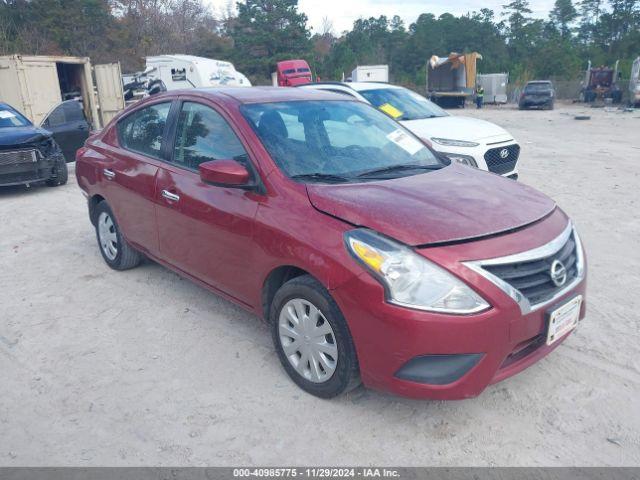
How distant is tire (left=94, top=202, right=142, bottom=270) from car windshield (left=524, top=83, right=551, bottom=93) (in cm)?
2891

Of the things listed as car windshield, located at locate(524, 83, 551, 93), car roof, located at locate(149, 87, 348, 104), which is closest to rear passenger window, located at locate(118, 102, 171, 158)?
car roof, located at locate(149, 87, 348, 104)

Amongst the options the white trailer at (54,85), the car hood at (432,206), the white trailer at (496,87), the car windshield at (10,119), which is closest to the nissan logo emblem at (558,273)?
the car hood at (432,206)

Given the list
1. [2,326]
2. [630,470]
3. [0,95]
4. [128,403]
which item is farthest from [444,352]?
[0,95]

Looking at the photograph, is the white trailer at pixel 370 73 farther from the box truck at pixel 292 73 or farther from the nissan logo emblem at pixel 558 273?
the nissan logo emblem at pixel 558 273

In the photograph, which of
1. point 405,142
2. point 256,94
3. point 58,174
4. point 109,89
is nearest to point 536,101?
point 109,89

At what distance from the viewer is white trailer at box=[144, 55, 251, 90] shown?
2141 centimetres

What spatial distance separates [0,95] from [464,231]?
16385 millimetres

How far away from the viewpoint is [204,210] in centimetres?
358

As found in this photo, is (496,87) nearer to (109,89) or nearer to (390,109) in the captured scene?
(109,89)

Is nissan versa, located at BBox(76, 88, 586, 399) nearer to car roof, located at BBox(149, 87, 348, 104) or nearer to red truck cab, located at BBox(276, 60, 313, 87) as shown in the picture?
car roof, located at BBox(149, 87, 348, 104)

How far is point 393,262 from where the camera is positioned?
2.57 metres

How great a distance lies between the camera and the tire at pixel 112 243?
493 centimetres

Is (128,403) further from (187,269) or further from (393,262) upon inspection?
(393,262)

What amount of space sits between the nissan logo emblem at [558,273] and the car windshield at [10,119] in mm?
9066
